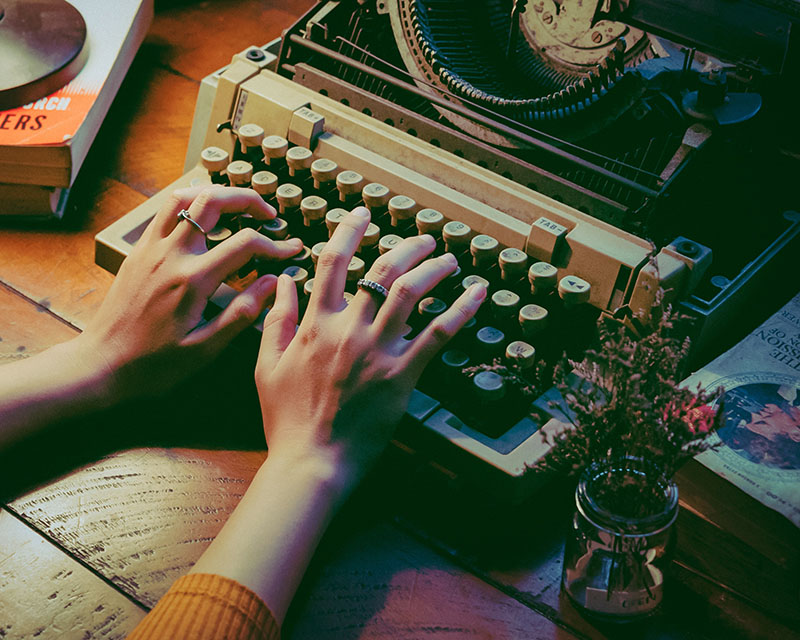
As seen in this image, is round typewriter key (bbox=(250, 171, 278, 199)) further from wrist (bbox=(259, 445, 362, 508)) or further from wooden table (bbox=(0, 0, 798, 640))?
wrist (bbox=(259, 445, 362, 508))

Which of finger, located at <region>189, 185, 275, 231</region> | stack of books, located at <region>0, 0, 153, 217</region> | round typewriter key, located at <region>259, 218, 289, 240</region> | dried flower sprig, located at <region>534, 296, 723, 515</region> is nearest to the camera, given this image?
dried flower sprig, located at <region>534, 296, 723, 515</region>

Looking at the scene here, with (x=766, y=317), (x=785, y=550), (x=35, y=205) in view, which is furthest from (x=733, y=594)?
(x=35, y=205)

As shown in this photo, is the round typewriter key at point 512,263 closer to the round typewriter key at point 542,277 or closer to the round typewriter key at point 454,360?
the round typewriter key at point 542,277

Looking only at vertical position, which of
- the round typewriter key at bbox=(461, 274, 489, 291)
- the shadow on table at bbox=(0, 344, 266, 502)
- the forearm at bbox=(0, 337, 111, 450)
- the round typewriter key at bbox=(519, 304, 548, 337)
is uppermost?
the round typewriter key at bbox=(519, 304, 548, 337)

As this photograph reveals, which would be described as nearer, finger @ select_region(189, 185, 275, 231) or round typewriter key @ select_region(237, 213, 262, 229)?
finger @ select_region(189, 185, 275, 231)

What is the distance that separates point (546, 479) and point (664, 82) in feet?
1.86

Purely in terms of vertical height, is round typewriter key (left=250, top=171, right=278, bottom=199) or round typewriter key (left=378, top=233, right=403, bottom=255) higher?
round typewriter key (left=378, top=233, right=403, bottom=255)

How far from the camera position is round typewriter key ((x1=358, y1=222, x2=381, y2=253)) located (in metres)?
1.32

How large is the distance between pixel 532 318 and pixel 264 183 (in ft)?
1.70

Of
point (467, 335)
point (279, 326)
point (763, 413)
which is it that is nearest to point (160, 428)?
point (279, 326)

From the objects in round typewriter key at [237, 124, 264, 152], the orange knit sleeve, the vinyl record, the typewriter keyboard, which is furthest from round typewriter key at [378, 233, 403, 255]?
the vinyl record

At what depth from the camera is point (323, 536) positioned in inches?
43.0

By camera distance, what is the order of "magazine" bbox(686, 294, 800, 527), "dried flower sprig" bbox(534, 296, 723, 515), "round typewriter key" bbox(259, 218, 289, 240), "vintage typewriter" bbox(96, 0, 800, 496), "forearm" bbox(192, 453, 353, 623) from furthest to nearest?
1. "round typewriter key" bbox(259, 218, 289, 240)
2. "vintage typewriter" bbox(96, 0, 800, 496)
3. "magazine" bbox(686, 294, 800, 527)
4. "forearm" bbox(192, 453, 353, 623)
5. "dried flower sprig" bbox(534, 296, 723, 515)

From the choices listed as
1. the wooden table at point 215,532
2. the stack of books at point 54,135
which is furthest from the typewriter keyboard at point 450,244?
the stack of books at point 54,135
